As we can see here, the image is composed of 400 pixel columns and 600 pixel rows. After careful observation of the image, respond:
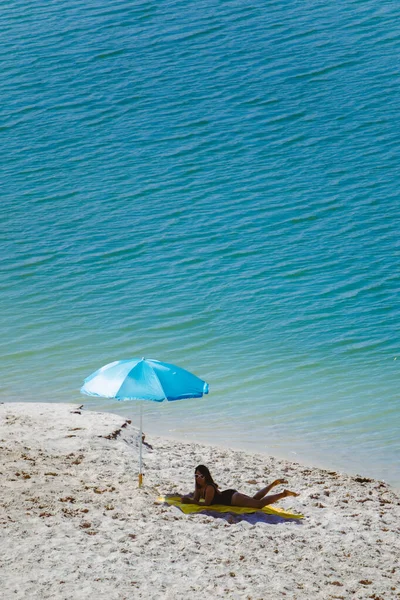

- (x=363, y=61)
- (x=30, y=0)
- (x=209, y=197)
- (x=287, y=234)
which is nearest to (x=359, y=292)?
(x=287, y=234)

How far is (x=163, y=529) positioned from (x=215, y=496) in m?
1.07

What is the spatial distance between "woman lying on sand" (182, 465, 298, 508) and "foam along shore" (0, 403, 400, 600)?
303 mm

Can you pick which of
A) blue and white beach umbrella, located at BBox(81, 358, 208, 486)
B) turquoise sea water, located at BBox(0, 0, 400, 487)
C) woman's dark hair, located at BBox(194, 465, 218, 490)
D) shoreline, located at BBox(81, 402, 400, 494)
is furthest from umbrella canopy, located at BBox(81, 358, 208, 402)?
turquoise sea water, located at BBox(0, 0, 400, 487)

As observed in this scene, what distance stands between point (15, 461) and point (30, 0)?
1090 inches

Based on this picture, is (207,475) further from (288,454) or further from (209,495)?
(288,454)

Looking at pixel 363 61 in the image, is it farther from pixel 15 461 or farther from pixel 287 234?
pixel 15 461

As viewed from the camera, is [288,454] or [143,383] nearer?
[143,383]

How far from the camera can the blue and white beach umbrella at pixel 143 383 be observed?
992cm

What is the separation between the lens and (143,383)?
1002 centimetres

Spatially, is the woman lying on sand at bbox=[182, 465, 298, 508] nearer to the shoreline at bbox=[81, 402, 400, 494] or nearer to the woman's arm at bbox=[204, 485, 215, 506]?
the woman's arm at bbox=[204, 485, 215, 506]

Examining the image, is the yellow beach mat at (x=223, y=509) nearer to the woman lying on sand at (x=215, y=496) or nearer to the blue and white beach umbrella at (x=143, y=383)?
the woman lying on sand at (x=215, y=496)

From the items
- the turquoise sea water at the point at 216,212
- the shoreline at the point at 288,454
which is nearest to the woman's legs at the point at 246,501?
the shoreline at the point at 288,454

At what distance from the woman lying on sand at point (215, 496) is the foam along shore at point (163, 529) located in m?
0.30

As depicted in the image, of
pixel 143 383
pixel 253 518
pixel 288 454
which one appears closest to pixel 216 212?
pixel 288 454
